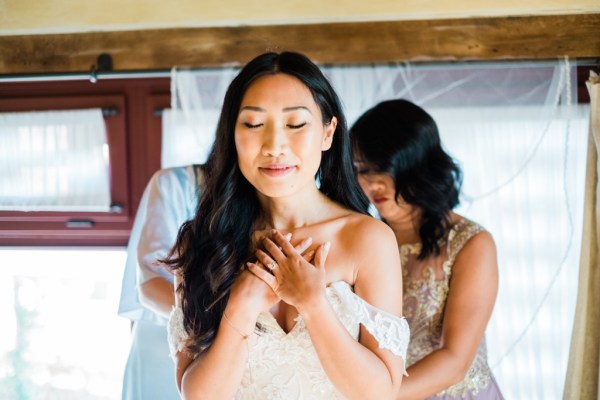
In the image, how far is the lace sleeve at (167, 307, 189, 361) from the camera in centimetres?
154

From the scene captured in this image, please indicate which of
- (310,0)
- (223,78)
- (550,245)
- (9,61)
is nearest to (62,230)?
(9,61)

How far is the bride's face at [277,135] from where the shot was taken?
1433 millimetres

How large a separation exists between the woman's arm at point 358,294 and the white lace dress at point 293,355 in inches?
1.6

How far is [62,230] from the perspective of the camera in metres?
3.67

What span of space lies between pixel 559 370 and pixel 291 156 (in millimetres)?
2329

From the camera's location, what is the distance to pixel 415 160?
6.95 feet

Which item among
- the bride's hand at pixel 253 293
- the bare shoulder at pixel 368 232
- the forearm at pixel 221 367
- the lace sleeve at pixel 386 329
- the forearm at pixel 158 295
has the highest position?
the bare shoulder at pixel 368 232

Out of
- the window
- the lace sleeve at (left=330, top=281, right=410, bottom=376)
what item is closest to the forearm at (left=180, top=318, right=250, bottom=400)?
the lace sleeve at (left=330, top=281, right=410, bottom=376)

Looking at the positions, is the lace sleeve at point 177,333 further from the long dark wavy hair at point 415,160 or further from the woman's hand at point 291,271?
the long dark wavy hair at point 415,160

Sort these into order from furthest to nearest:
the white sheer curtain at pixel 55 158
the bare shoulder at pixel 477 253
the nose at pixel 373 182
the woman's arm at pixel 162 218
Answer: the white sheer curtain at pixel 55 158 → the woman's arm at pixel 162 218 → the nose at pixel 373 182 → the bare shoulder at pixel 477 253

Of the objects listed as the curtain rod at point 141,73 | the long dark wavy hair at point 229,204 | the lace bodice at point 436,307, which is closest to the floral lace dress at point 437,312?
the lace bodice at point 436,307

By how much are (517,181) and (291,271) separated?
2.07 metres

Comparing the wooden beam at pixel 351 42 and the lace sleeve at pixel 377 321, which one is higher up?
the wooden beam at pixel 351 42

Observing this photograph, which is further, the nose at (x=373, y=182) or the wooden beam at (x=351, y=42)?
the wooden beam at (x=351, y=42)
